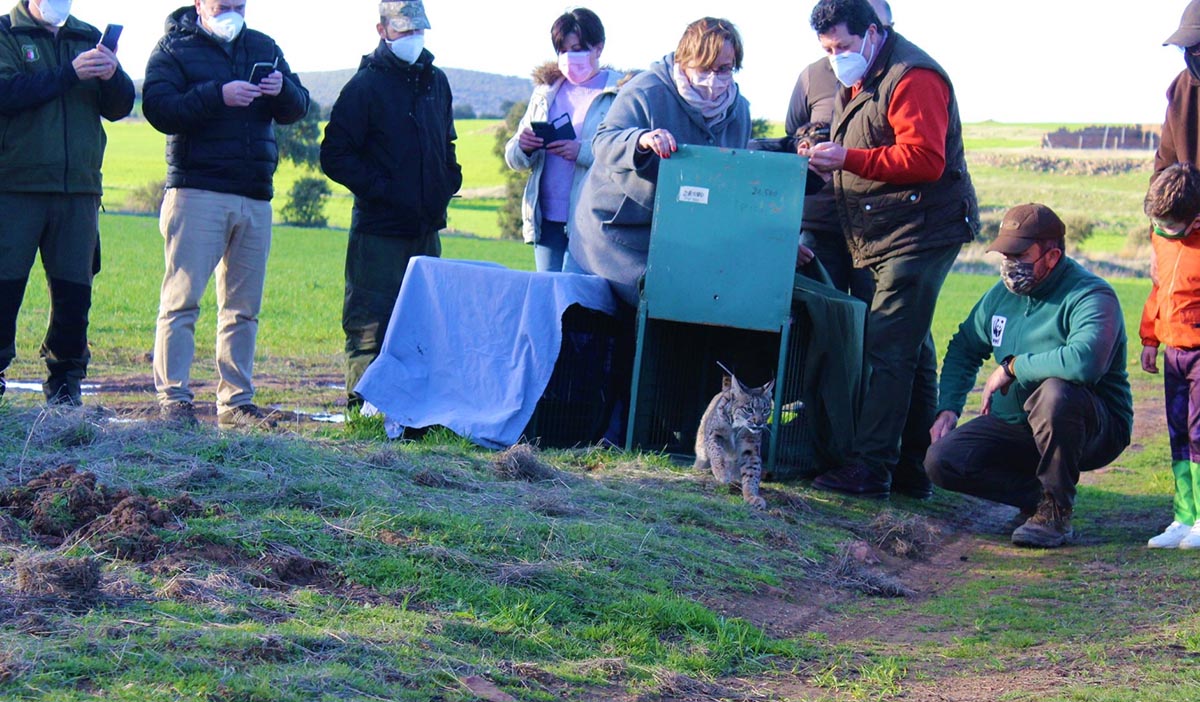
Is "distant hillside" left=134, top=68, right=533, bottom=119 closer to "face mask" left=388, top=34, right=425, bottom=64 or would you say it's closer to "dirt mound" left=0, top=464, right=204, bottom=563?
"face mask" left=388, top=34, right=425, bottom=64

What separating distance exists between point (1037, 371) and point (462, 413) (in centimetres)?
301


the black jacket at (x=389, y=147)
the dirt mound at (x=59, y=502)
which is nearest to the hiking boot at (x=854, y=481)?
the black jacket at (x=389, y=147)

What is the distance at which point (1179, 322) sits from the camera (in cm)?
651

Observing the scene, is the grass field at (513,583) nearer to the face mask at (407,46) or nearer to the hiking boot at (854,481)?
the hiking boot at (854,481)

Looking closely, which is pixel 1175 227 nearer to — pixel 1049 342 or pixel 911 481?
pixel 1049 342

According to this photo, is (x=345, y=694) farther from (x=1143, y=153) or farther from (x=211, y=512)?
(x=1143, y=153)

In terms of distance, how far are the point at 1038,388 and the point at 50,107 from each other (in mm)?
5398

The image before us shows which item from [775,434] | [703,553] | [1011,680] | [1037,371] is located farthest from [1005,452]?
[1011,680]

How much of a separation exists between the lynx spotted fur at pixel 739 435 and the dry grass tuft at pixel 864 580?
87 centimetres

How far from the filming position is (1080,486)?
852 centimetres

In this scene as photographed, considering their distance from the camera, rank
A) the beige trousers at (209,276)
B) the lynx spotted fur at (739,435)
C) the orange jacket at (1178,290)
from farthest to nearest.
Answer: the beige trousers at (209,276) < the lynx spotted fur at (739,435) < the orange jacket at (1178,290)

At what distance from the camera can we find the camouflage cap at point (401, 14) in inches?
324

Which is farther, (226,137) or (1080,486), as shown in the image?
(1080,486)

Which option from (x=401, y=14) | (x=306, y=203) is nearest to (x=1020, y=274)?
(x=401, y=14)
